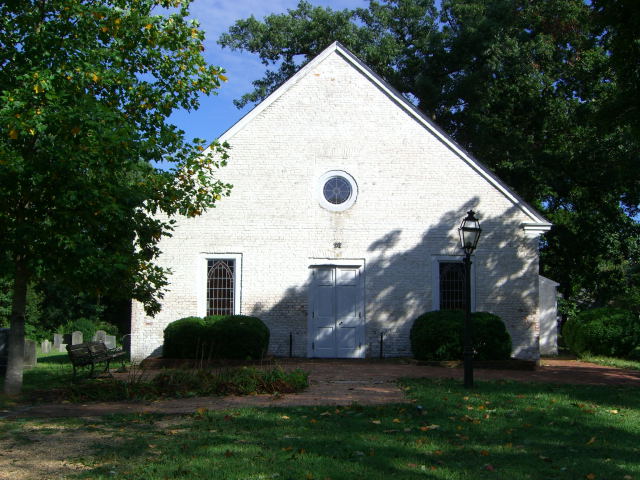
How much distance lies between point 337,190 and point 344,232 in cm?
121

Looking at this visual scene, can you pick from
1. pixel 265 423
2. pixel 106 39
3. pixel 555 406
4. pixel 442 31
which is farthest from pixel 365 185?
pixel 442 31

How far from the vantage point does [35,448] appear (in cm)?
770

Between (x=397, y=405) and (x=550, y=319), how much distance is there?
50.4ft

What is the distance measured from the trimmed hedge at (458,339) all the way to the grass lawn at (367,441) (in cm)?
559

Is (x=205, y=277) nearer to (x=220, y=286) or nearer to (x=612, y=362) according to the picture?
(x=220, y=286)

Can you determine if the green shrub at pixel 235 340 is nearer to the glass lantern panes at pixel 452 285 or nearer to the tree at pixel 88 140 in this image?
the tree at pixel 88 140

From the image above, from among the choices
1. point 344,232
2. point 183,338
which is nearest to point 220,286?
point 183,338

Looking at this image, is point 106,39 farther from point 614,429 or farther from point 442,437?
point 614,429

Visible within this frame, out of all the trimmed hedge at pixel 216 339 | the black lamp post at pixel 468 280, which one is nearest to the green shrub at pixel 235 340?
the trimmed hedge at pixel 216 339

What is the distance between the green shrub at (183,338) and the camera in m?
16.9

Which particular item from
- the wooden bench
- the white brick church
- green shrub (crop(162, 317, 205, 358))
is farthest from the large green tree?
the wooden bench

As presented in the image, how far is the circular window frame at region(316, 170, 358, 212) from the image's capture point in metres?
19.1

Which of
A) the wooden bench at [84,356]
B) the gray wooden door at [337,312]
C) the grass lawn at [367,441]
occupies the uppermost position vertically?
the gray wooden door at [337,312]

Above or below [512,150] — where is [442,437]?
below
